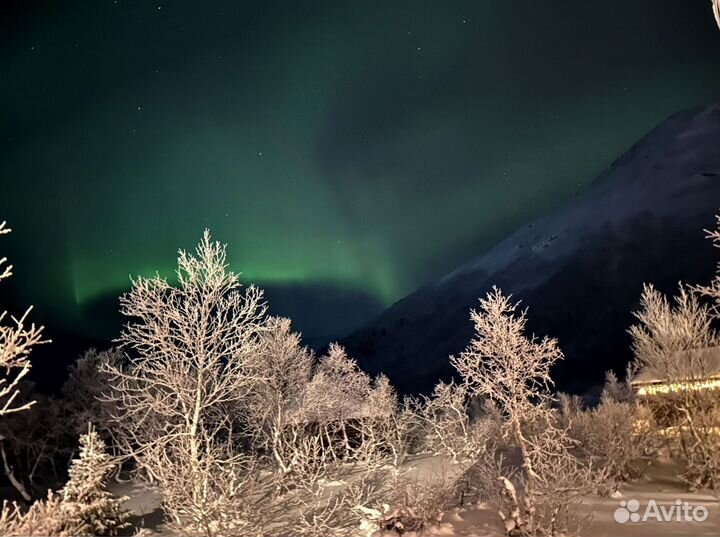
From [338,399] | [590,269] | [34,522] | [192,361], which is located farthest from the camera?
[590,269]

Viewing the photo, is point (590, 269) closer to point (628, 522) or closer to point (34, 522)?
point (628, 522)

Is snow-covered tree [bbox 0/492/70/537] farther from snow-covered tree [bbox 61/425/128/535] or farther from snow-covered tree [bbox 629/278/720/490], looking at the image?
snow-covered tree [bbox 629/278/720/490]

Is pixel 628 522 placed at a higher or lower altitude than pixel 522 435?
lower

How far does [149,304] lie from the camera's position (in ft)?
43.0

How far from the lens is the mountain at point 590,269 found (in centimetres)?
10169

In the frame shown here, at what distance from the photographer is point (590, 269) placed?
120438mm

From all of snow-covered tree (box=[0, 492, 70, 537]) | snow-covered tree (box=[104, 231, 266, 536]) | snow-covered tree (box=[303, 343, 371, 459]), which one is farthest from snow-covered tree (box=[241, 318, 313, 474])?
snow-covered tree (box=[0, 492, 70, 537])

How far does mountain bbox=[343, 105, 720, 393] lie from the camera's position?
334ft

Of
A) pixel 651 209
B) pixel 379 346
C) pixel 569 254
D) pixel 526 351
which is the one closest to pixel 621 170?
pixel 651 209

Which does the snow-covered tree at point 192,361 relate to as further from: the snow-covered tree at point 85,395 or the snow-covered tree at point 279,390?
the snow-covered tree at point 85,395

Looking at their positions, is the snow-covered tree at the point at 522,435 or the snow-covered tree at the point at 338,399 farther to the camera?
the snow-covered tree at the point at 338,399

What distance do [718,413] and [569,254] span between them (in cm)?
11872

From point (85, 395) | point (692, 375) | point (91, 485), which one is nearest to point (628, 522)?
point (692, 375)

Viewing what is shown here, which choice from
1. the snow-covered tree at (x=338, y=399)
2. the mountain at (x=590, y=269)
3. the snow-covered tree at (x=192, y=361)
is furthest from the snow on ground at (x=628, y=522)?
the mountain at (x=590, y=269)
